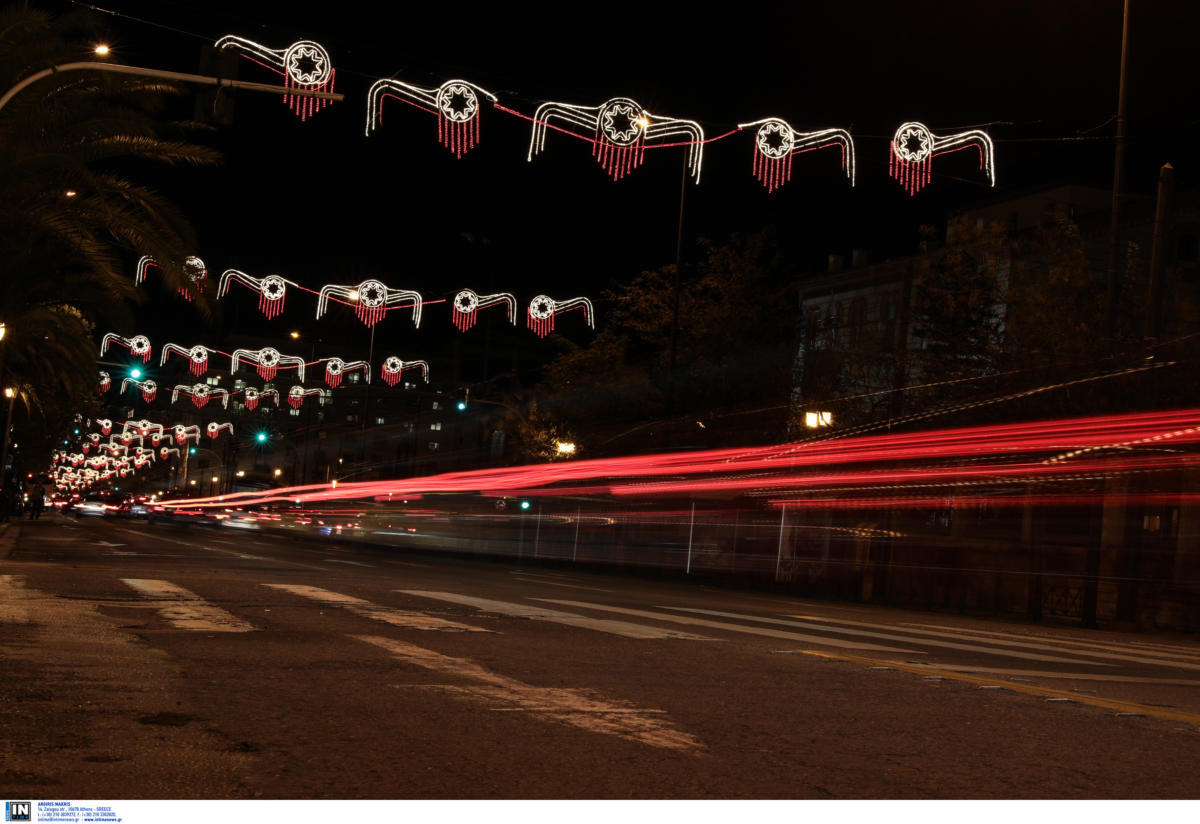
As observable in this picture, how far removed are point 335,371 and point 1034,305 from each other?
28.6 m

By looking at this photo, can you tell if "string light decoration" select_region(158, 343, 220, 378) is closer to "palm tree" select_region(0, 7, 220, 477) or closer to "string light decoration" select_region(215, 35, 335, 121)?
"palm tree" select_region(0, 7, 220, 477)

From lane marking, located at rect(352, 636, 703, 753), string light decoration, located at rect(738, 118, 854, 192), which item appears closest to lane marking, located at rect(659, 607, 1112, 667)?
lane marking, located at rect(352, 636, 703, 753)

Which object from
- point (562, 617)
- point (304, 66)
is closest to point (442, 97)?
point (304, 66)

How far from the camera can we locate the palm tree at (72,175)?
2091cm

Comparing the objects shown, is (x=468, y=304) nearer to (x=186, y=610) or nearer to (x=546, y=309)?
(x=546, y=309)

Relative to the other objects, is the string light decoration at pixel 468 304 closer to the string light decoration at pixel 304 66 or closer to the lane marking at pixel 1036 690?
the string light decoration at pixel 304 66

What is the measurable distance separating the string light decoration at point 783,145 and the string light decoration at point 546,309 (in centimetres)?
1413

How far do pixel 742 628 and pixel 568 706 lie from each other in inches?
278

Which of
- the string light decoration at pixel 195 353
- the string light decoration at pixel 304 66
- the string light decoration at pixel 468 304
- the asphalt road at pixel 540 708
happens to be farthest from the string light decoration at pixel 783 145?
the string light decoration at pixel 195 353

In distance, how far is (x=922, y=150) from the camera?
74.4ft

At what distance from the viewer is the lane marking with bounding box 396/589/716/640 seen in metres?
12.7

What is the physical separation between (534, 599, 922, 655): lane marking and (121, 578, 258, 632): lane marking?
4.98 m

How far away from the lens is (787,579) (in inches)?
1344

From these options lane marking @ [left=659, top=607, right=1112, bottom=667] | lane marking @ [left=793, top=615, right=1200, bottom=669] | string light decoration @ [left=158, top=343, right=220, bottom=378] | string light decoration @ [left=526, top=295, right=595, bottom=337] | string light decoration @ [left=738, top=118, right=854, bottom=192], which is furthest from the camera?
string light decoration @ [left=158, top=343, right=220, bottom=378]
